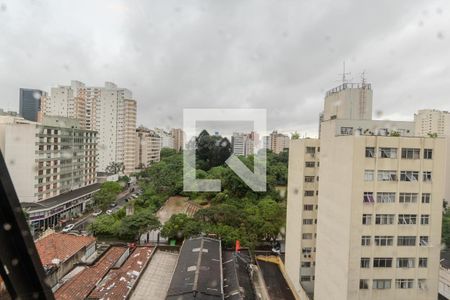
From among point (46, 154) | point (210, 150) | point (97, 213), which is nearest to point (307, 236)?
point (97, 213)

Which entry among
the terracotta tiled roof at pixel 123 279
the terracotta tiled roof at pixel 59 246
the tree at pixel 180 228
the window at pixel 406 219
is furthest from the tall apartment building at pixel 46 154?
the window at pixel 406 219

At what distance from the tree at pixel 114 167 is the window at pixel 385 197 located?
16.0 metres

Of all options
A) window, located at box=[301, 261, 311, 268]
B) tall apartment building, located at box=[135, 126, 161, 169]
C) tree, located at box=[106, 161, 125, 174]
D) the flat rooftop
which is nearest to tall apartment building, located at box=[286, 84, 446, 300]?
window, located at box=[301, 261, 311, 268]

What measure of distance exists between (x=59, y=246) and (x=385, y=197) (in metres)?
6.16

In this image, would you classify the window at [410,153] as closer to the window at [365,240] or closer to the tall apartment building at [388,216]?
the tall apartment building at [388,216]

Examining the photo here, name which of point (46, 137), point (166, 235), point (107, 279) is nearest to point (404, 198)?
point (107, 279)

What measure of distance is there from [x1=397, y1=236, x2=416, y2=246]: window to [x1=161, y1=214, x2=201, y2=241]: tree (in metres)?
4.79

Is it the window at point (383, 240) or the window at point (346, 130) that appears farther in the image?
the window at point (346, 130)

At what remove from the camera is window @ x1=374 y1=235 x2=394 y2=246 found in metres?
4.58

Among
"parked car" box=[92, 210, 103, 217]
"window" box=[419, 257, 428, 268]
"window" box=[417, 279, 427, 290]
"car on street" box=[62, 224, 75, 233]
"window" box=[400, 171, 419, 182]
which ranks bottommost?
"car on street" box=[62, 224, 75, 233]

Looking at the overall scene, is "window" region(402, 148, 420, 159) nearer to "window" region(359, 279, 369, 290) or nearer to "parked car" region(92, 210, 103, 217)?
"window" region(359, 279, 369, 290)

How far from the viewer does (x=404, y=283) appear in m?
4.66

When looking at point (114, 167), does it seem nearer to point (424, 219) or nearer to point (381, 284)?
point (381, 284)

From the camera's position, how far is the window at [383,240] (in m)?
4.58
